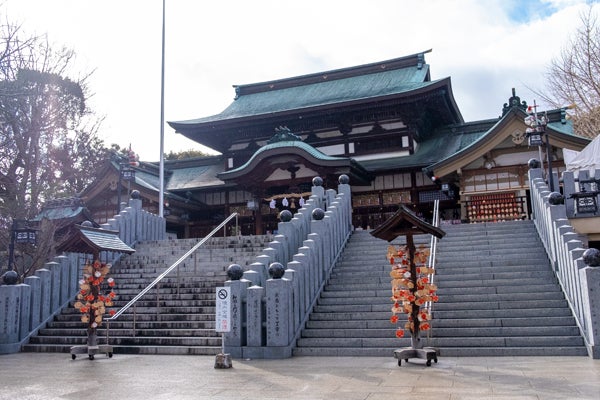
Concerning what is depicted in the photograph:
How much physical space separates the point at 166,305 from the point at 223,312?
4314 mm

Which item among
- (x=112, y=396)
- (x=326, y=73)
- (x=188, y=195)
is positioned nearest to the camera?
(x=112, y=396)

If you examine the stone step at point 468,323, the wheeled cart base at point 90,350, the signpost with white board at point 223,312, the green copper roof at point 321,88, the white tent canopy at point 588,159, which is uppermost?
the green copper roof at point 321,88

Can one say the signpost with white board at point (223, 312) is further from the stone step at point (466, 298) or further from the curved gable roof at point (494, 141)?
the curved gable roof at point (494, 141)

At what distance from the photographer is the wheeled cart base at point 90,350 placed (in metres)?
10.00

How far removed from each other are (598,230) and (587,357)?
6.78 meters

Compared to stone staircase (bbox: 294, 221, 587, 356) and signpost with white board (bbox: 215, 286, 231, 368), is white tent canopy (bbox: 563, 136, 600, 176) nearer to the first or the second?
stone staircase (bbox: 294, 221, 587, 356)

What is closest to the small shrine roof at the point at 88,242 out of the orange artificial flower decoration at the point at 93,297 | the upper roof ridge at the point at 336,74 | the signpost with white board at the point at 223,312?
the orange artificial flower decoration at the point at 93,297

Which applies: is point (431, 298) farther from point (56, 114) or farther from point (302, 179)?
point (56, 114)

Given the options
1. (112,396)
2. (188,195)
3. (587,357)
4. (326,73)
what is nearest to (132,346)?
(112,396)

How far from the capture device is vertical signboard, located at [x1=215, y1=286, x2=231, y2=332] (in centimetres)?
884

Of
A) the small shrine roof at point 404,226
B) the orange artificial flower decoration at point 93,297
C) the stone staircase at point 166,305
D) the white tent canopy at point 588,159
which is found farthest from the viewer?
the white tent canopy at point 588,159

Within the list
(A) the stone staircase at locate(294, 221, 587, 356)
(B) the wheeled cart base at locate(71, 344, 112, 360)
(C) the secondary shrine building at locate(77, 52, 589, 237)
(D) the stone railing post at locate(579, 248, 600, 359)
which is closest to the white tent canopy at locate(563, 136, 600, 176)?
(C) the secondary shrine building at locate(77, 52, 589, 237)

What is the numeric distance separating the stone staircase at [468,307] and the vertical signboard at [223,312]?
182cm

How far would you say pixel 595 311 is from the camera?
27.6 ft
